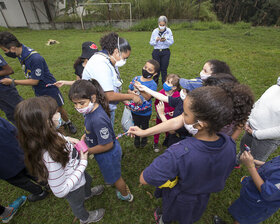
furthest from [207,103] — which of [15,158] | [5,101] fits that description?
[5,101]

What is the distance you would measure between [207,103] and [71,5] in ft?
76.7

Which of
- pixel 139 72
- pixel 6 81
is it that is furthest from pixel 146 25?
pixel 6 81

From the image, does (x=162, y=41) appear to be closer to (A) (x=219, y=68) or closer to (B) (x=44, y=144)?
(A) (x=219, y=68)

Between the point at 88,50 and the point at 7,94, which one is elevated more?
the point at 88,50

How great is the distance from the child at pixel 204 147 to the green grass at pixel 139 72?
151 centimetres

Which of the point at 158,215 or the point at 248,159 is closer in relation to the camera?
the point at 248,159

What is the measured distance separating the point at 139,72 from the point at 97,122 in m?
5.53

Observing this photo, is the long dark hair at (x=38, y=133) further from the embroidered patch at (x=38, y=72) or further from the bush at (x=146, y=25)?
the bush at (x=146, y=25)

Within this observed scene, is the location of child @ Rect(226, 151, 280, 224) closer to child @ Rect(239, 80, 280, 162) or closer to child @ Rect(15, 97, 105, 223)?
child @ Rect(239, 80, 280, 162)

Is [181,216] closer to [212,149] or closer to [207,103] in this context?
[212,149]

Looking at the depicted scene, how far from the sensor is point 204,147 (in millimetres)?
1173

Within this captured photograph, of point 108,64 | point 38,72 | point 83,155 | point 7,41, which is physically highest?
point 7,41

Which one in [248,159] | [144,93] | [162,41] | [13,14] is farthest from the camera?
[13,14]

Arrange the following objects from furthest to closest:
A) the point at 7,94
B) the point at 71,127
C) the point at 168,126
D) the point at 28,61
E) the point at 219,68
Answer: the point at 71,127 < the point at 7,94 < the point at 28,61 < the point at 219,68 < the point at 168,126
